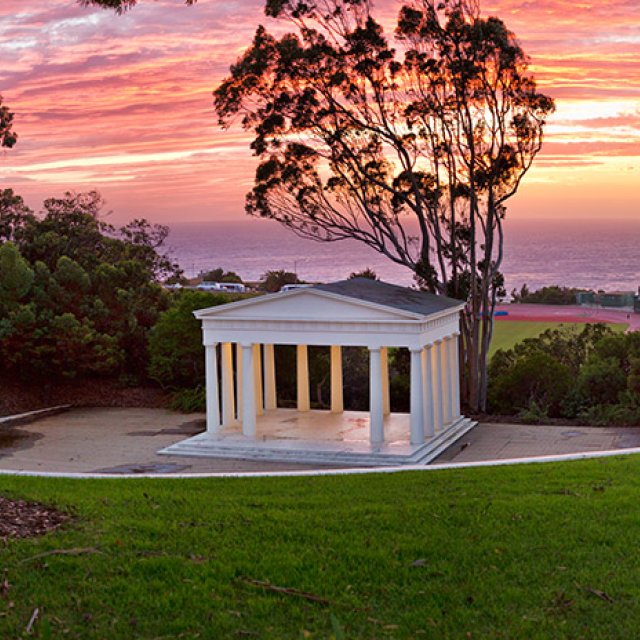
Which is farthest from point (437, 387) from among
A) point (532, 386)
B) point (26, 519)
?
point (26, 519)

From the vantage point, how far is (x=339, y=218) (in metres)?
37.6

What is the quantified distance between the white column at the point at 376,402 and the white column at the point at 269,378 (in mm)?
5916

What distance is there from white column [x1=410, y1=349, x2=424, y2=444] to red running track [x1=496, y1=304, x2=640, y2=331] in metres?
33.7

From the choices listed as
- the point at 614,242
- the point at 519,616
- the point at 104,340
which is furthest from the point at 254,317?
the point at 614,242

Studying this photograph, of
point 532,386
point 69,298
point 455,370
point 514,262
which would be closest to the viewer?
point 455,370

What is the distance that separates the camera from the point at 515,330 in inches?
2434

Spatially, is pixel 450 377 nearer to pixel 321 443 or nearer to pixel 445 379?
pixel 445 379

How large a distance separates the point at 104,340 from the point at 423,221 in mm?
11752

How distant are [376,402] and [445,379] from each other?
3.41 metres

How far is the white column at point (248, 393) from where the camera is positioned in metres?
26.9

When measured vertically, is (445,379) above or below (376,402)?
above

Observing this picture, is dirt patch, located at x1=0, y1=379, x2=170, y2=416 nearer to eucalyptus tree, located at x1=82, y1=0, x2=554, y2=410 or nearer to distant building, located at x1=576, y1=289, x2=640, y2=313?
eucalyptus tree, located at x1=82, y1=0, x2=554, y2=410

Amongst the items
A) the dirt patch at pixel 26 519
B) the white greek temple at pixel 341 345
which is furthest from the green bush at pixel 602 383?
the dirt patch at pixel 26 519

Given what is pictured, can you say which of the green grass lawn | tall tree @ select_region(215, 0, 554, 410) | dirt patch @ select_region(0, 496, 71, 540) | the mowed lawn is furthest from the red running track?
dirt patch @ select_region(0, 496, 71, 540)
